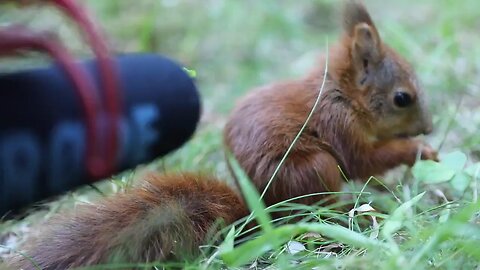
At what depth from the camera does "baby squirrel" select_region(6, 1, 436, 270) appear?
55.6 inches

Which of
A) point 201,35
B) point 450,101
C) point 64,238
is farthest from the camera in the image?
point 201,35

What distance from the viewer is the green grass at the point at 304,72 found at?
1.25m

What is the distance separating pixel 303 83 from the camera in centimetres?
199

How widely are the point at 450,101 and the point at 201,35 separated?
62.4 inches

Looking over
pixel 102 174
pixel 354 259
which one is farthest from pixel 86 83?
pixel 354 259

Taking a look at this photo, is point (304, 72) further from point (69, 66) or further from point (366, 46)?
point (69, 66)

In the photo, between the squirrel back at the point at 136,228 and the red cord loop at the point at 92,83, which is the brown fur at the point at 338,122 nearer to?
the squirrel back at the point at 136,228

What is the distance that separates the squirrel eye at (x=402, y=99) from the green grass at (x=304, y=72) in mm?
170

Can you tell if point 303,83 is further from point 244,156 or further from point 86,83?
point 86,83

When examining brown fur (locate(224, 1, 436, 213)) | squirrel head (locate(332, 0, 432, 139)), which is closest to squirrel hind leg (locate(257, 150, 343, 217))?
brown fur (locate(224, 1, 436, 213))

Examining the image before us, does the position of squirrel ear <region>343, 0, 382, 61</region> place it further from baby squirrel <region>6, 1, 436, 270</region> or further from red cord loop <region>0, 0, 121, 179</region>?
red cord loop <region>0, 0, 121, 179</region>

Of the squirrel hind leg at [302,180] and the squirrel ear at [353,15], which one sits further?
the squirrel ear at [353,15]

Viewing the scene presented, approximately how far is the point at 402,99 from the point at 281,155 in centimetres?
47

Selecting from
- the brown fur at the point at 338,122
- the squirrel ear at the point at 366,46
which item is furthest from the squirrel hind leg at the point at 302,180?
the squirrel ear at the point at 366,46
